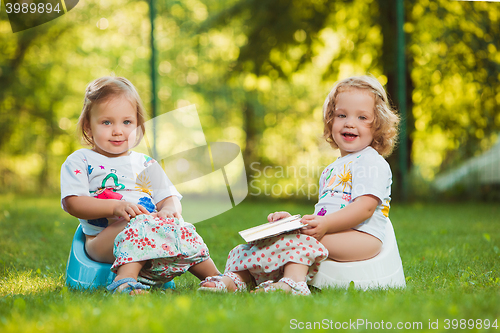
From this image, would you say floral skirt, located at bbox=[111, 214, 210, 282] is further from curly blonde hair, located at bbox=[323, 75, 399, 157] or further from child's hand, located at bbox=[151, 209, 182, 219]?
curly blonde hair, located at bbox=[323, 75, 399, 157]

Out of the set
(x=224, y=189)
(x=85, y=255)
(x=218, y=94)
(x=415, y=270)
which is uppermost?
(x=218, y=94)

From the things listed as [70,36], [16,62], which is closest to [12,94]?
[16,62]

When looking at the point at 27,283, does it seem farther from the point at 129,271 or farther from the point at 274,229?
the point at 274,229

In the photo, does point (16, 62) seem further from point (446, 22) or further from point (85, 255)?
point (85, 255)

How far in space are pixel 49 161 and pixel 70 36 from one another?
4255 millimetres

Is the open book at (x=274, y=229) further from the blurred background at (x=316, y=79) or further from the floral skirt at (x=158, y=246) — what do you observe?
the blurred background at (x=316, y=79)

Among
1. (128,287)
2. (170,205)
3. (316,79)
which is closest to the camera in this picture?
(128,287)

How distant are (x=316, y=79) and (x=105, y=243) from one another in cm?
615

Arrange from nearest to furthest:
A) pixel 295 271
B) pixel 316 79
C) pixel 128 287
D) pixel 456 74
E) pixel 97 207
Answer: pixel 128 287 → pixel 295 271 → pixel 97 207 → pixel 456 74 → pixel 316 79

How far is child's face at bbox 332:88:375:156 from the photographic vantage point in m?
2.34

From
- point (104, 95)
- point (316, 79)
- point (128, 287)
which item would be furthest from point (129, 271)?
point (316, 79)

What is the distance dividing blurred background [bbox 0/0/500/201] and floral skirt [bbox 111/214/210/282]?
4.52 meters

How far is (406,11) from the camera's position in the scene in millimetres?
7262

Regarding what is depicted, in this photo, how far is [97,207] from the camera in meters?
2.08
